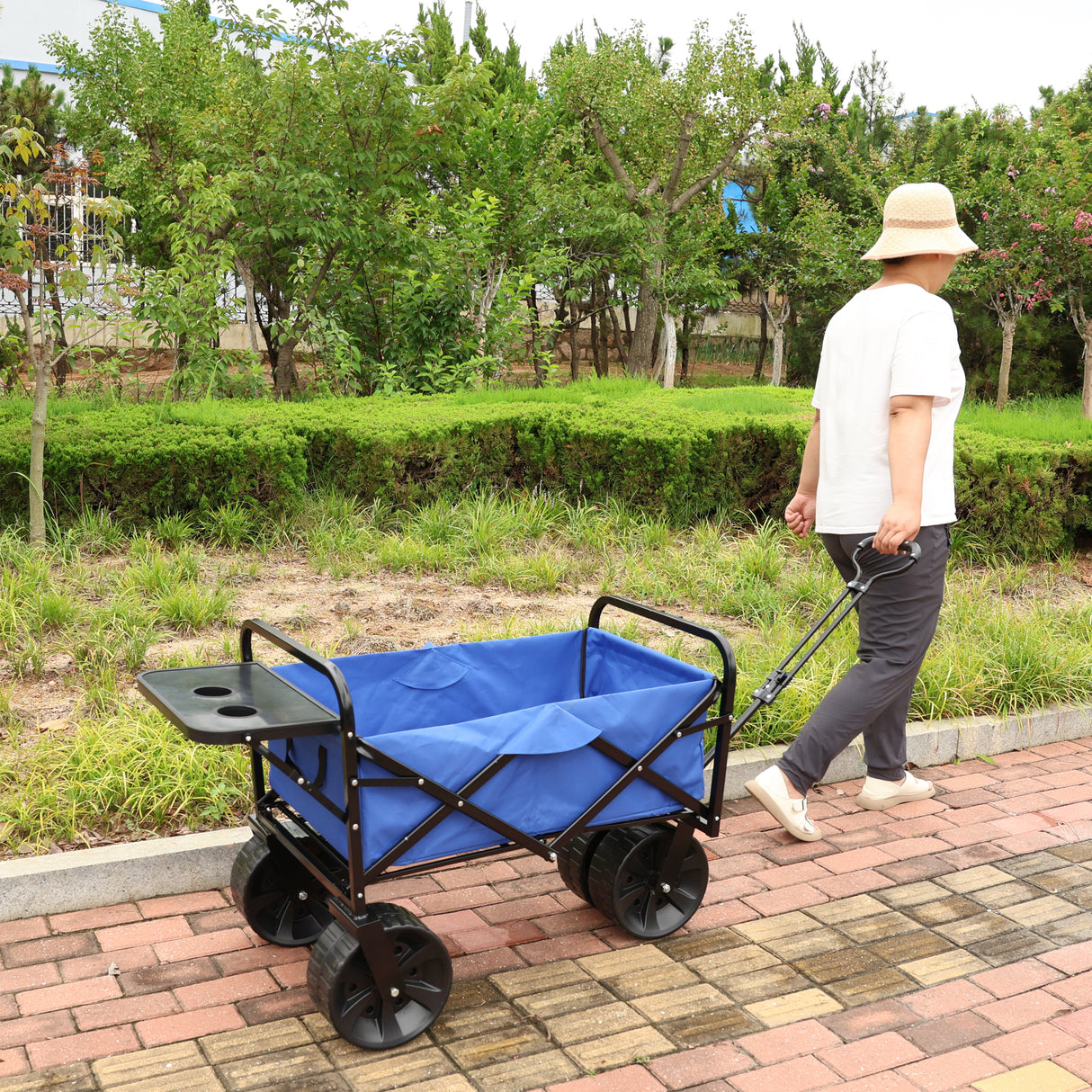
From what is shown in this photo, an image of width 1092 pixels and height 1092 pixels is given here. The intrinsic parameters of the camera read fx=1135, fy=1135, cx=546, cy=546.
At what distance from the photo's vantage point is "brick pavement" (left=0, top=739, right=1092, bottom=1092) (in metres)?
2.43

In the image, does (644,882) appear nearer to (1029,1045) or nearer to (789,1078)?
(789,1078)

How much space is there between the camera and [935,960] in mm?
2920

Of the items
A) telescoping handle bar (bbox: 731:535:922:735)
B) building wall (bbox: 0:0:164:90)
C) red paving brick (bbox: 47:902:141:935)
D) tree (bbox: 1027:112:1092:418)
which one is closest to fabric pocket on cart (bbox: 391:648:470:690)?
telescoping handle bar (bbox: 731:535:922:735)

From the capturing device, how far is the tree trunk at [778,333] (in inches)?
693

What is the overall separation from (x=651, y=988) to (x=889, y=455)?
1632 mm

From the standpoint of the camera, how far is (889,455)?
3.32 metres

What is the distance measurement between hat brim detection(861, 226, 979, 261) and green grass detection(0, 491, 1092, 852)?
1.72 metres

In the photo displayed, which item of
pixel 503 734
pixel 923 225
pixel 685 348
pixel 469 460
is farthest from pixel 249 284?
pixel 685 348

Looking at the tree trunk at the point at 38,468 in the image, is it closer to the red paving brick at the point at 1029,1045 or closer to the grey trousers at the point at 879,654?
the grey trousers at the point at 879,654

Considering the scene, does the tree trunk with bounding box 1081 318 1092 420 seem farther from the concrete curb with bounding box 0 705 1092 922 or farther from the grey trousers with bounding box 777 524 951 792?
the concrete curb with bounding box 0 705 1092 922

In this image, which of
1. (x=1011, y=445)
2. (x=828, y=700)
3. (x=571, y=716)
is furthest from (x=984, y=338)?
(x=571, y=716)

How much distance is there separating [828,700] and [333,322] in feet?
21.2

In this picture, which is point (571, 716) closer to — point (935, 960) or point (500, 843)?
point (500, 843)

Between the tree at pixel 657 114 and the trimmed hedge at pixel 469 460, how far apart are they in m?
9.00
